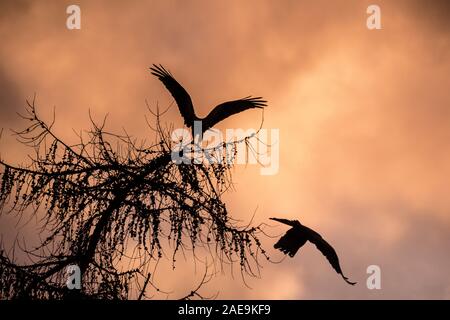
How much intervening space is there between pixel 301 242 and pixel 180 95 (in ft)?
7.02

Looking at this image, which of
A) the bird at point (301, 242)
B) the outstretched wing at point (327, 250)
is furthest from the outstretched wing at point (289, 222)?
the outstretched wing at point (327, 250)

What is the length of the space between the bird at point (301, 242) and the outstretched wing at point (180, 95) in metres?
1.45

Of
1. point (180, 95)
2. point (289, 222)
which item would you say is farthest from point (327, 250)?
point (180, 95)

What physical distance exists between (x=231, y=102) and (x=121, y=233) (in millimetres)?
2187

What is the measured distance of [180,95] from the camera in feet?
20.5

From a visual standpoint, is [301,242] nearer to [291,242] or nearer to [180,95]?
[291,242]

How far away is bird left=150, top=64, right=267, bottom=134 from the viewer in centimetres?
570

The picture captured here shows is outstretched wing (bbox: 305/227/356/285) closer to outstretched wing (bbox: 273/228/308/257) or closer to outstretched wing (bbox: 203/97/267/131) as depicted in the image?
outstretched wing (bbox: 273/228/308/257)

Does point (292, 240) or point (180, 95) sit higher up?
point (180, 95)

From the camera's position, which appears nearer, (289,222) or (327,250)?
Answer: (289,222)

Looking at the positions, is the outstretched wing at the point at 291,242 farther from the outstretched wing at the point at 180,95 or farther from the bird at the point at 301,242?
the outstretched wing at the point at 180,95
